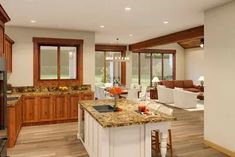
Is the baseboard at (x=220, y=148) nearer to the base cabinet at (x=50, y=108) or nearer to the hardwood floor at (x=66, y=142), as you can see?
the hardwood floor at (x=66, y=142)

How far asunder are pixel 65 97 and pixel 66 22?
218cm

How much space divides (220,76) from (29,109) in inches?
196

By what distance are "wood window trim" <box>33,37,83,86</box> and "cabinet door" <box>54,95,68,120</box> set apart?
686 millimetres

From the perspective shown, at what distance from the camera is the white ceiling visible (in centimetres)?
413

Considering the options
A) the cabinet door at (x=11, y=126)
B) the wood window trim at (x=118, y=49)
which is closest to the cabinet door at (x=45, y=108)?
the cabinet door at (x=11, y=126)

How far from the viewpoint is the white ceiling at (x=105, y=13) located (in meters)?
4.13

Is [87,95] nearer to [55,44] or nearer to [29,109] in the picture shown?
[29,109]

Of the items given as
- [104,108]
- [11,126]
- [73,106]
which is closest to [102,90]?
[73,106]

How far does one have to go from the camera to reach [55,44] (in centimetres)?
692

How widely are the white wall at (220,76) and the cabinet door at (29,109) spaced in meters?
4.56

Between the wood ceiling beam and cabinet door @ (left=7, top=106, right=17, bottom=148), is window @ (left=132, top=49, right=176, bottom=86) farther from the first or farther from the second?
cabinet door @ (left=7, top=106, right=17, bottom=148)

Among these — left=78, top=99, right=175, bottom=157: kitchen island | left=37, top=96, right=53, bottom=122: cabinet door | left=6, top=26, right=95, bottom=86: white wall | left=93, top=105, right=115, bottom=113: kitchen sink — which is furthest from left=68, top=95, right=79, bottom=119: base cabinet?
left=78, top=99, right=175, bottom=157: kitchen island

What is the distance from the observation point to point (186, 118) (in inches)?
279

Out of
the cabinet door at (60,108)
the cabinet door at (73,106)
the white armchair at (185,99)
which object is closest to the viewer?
the cabinet door at (60,108)
